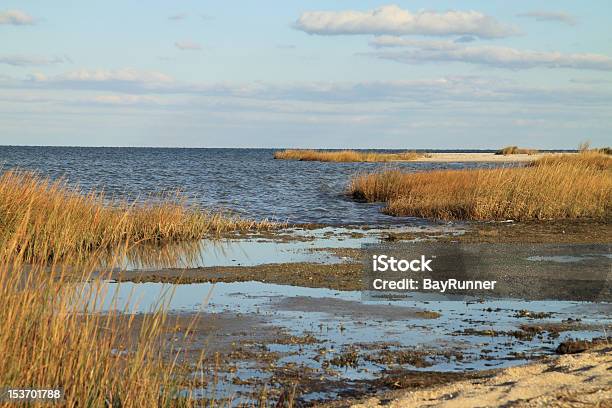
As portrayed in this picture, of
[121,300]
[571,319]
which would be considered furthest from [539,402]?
[121,300]

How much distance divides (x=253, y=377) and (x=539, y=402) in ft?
9.13

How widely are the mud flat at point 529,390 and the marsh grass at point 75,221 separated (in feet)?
19.9

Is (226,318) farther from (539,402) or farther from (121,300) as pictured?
(539,402)

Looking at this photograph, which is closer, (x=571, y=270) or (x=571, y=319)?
(x=571, y=319)

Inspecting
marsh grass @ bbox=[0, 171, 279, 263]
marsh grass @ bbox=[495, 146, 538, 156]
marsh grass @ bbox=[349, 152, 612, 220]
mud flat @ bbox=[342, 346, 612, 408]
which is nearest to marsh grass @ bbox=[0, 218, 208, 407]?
mud flat @ bbox=[342, 346, 612, 408]

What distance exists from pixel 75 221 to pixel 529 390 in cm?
1146

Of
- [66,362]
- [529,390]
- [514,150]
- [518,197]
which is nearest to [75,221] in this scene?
[66,362]

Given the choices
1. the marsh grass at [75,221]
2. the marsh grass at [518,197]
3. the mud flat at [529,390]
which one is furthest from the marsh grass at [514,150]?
the mud flat at [529,390]

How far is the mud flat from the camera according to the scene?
20.7ft

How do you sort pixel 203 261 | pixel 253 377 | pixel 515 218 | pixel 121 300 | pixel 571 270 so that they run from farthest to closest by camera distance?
pixel 515 218
pixel 203 261
pixel 571 270
pixel 121 300
pixel 253 377

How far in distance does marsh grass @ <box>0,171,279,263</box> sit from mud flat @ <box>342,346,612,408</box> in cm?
608

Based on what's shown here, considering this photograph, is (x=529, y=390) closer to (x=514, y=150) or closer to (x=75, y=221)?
(x=75, y=221)

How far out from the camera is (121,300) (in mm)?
11742

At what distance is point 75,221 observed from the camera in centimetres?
1595
